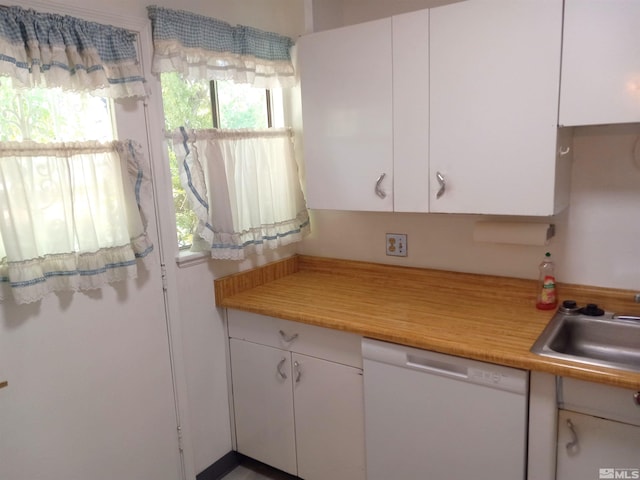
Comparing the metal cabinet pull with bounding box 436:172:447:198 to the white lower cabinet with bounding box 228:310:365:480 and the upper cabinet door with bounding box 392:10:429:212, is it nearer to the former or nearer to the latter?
the upper cabinet door with bounding box 392:10:429:212

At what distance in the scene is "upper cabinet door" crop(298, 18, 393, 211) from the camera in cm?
192

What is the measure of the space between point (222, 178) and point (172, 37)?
599mm

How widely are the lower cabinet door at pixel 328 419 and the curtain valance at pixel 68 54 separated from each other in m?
1.31

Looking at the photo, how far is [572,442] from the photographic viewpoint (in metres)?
1.50

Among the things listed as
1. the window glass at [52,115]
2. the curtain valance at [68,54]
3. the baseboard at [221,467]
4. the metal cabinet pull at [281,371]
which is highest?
the curtain valance at [68,54]

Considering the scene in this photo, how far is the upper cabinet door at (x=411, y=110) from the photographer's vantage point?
180 centimetres

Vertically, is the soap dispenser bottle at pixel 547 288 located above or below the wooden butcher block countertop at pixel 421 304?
above

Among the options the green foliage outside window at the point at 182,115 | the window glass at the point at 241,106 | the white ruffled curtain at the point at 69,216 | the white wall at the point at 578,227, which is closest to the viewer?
the white ruffled curtain at the point at 69,216

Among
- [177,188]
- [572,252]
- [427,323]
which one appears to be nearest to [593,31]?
[572,252]

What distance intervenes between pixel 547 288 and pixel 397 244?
2.36 ft

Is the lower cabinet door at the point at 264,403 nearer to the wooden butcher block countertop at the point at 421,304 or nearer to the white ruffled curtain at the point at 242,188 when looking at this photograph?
the wooden butcher block countertop at the point at 421,304

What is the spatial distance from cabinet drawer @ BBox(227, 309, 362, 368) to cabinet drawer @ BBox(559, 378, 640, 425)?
740 mm

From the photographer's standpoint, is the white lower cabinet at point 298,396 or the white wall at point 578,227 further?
the white lower cabinet at point 298,396

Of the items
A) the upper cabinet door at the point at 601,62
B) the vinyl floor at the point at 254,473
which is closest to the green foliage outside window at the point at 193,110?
the vinyl floor at the point at 254,473
